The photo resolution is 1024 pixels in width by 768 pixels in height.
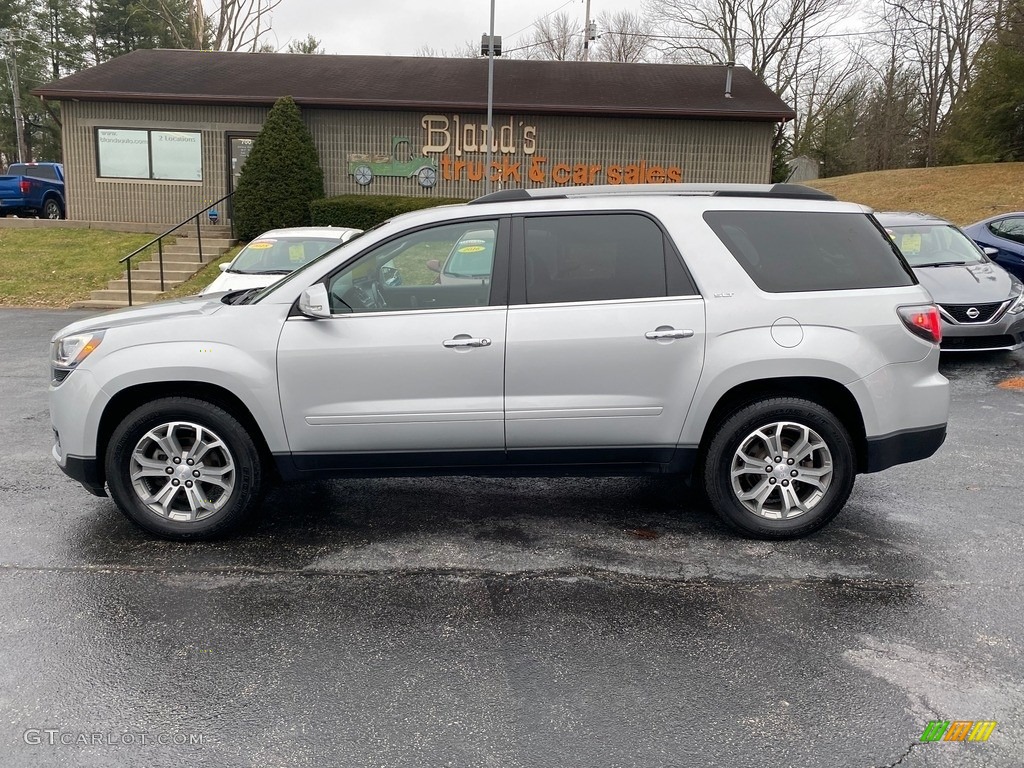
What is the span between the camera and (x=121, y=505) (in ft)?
14.6

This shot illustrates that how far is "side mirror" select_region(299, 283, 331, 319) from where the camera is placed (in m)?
4.21

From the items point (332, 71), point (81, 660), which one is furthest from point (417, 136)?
point (81, 660)

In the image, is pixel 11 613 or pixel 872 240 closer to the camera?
pixel 11 613

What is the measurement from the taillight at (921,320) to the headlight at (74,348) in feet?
14.1

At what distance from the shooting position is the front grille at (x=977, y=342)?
9.38 metres

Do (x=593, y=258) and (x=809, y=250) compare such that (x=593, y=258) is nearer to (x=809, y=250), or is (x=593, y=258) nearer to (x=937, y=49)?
(x=809, y=250)

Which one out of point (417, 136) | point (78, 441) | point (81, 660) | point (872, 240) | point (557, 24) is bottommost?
point (81, 660)

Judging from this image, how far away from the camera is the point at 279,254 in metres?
11.3

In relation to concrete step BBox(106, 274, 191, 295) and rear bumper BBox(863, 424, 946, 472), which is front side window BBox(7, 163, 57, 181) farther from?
rear bumper BBox(863, 424, 946, 472)

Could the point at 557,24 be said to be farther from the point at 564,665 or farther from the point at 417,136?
the point at 564,665

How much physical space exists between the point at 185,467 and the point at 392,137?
18.8 meters

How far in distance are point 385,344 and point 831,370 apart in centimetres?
235

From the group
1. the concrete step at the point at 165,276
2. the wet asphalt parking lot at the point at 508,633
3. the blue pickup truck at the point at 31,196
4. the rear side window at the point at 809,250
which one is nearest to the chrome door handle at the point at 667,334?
the rear side window at the point at 809,250

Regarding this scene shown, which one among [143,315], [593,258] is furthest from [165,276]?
[593,258]
